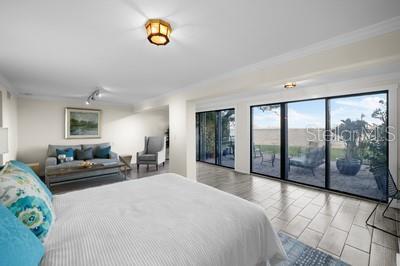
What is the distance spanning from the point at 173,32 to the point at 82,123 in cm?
513

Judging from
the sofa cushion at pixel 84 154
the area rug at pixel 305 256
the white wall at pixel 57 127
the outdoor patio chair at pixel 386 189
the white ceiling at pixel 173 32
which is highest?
the white ceiling at pixel 173 32

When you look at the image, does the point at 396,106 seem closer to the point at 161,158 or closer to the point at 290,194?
the point at 290,194

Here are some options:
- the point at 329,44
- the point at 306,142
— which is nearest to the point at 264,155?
the point at 306,142

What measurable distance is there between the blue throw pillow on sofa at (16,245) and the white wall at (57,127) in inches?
213

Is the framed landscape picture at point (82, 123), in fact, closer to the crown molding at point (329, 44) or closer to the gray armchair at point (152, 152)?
the gray armchair at point (152, 152)

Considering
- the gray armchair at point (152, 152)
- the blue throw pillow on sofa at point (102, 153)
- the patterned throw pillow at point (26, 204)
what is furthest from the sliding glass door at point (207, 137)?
the patterned throw pillow at point (26, 204)

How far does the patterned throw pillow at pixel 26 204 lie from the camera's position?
946mm

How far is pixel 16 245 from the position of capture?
67 centimetres

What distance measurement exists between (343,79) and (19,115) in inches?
300

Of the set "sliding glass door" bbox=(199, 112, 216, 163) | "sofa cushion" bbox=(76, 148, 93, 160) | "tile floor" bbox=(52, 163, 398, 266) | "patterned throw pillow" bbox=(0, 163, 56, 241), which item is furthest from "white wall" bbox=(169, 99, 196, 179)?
"patterned throw pillow" bbox=(0, 163, 56, 241)

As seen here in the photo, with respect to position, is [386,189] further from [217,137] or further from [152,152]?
[152,152]

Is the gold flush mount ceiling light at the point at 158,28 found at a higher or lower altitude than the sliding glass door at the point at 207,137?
higher

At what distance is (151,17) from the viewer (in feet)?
4.90

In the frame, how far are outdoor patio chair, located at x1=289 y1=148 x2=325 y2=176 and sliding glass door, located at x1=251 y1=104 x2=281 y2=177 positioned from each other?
45 cm
